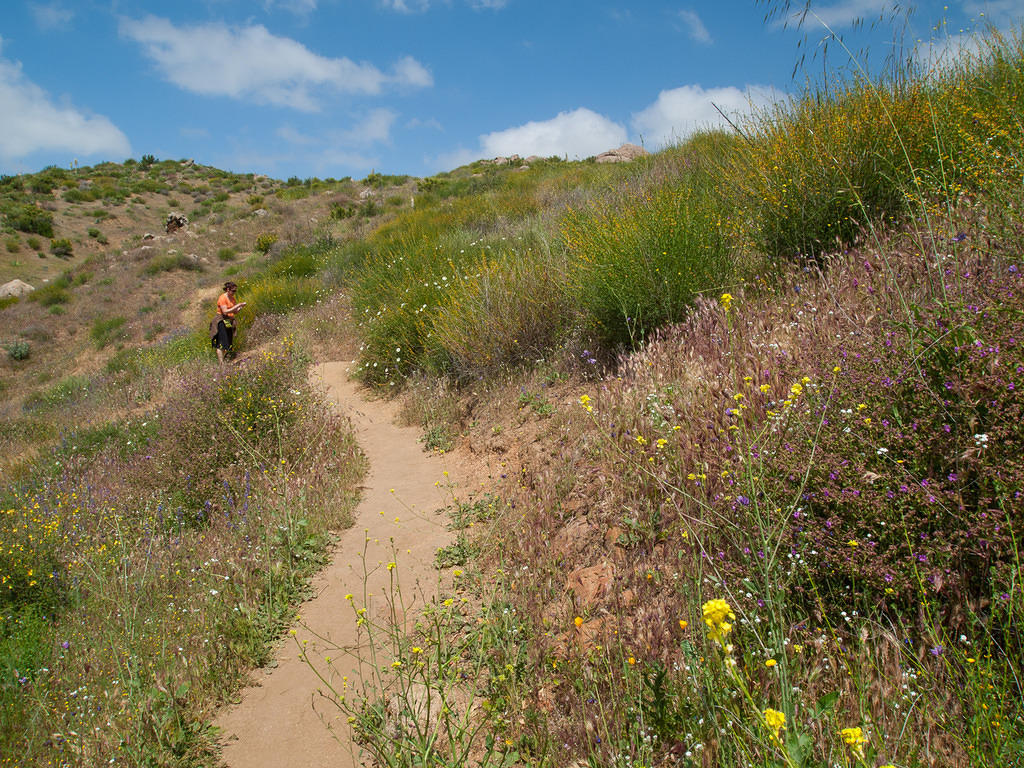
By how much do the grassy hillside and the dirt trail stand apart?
0.16 metres

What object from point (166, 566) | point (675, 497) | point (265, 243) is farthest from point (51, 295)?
point (675, 497)

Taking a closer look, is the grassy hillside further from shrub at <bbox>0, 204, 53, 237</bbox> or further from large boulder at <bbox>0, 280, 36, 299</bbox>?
shrub at <bbox>0, 204, 53, 237</bbox>

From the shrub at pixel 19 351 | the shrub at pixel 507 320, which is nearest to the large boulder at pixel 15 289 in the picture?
the shrub at pixel 19 351

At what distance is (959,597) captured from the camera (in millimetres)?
1872

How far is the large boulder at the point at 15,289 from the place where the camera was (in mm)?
24022

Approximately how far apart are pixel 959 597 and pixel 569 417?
3.09m

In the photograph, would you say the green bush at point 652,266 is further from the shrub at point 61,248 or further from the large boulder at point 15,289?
the shrub at point 61,248

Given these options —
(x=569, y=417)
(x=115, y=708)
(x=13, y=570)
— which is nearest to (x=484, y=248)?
(x=569, y=417)

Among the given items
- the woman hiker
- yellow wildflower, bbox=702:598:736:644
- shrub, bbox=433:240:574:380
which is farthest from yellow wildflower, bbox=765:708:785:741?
the woman hiker

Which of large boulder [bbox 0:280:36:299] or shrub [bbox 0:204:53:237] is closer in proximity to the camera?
large boulder [bbox 0:280:36:299]

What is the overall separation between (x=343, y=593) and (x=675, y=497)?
7.76 ft

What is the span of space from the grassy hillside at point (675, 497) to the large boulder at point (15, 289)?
71.4 feet

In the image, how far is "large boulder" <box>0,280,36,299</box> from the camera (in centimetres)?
2402

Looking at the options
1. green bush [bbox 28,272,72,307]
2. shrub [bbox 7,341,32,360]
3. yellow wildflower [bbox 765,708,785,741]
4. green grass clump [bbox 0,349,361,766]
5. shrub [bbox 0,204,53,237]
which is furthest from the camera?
shrub [bbox 0,204,53,237]
